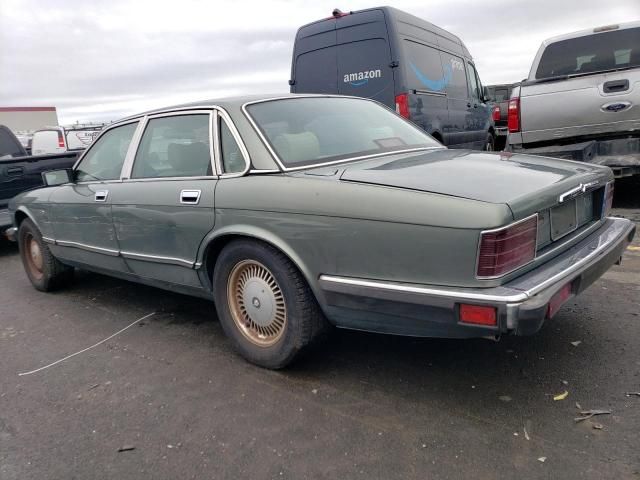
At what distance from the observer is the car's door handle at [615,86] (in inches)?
229

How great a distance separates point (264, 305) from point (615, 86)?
4736mm

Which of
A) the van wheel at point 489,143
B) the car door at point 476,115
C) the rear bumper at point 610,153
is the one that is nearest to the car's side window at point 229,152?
the rear bumper at point 610,153

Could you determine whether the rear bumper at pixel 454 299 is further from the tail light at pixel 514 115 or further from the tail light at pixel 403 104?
the tail light at pixel 403 104

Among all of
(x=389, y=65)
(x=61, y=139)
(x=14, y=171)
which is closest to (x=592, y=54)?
(x=389, y=65)

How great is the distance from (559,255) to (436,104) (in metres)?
5.47

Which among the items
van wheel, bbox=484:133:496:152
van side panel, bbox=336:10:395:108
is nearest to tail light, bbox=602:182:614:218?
van side panel, bbox=336:10:395:108

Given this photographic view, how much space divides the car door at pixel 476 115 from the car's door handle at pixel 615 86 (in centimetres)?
322

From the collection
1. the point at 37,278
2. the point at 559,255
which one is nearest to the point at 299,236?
the point at 559,255

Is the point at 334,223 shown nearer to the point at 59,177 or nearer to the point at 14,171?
the point at 59,177

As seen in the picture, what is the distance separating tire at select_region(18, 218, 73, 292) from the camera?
16.7 ft

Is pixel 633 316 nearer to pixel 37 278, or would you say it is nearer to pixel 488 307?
pixel 488 307

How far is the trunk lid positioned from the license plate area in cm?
8

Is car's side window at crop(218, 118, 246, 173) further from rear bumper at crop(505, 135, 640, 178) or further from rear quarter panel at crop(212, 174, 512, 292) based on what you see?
rear bumper at crop(505, 135, 640, 178)

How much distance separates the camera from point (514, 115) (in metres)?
6.36
